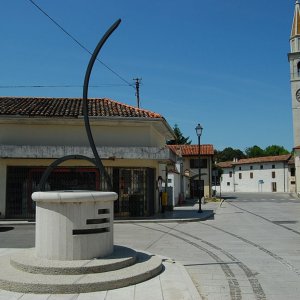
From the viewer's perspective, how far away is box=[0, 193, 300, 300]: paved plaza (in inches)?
275

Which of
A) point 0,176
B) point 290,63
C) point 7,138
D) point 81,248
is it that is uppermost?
point 290,63

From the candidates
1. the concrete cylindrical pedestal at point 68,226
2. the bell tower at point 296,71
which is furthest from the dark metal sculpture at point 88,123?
the bell tower at point 296,71

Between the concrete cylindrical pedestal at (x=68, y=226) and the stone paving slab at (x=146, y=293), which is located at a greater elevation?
the concrete cylindrical pedestal at (x=68, y=226)

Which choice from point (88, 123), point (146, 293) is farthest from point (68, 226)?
point (88, 123)

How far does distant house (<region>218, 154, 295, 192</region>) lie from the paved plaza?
6399 centimetres

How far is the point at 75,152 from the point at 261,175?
2757 inches

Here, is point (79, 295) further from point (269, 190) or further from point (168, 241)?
point (269, 190)

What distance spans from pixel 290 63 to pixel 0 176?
5446cm

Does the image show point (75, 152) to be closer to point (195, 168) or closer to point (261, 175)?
point (195, 168)

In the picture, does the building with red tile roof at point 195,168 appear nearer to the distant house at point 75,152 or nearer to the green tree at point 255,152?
the distant house at point 75,152

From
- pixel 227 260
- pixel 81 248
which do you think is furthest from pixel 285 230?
pixel 81 248

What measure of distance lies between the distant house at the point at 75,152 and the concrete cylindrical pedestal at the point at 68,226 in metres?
12.9

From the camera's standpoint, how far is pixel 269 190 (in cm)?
8462

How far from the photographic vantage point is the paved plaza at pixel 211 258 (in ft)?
22.9
